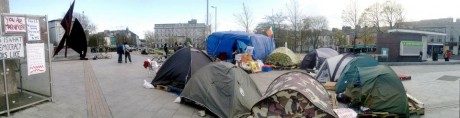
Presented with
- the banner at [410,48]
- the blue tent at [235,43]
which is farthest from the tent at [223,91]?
the banner at [410,48]

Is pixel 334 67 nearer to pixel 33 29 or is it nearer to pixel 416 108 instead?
pixel 416 108

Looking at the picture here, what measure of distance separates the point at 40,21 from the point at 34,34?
0.45m

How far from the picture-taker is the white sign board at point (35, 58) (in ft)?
21.0

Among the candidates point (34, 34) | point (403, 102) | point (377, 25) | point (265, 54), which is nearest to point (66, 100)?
point (34, 34)

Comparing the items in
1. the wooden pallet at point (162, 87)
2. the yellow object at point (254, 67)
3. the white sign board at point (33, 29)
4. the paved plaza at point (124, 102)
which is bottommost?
the paved plaza at point (124, 102)

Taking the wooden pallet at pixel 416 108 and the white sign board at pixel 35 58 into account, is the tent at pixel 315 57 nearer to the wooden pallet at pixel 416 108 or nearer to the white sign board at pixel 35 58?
the wooden pallet at pixel 416 108

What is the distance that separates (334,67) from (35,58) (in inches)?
384

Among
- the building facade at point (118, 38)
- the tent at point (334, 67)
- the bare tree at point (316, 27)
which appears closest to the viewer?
the tent at point (334, 67)

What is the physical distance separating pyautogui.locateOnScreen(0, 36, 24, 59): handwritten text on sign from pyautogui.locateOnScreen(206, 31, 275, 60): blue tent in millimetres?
11948

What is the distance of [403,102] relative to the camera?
5984mm

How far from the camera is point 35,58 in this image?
21.6 ft

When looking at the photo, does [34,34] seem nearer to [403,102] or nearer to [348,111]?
[348,111]

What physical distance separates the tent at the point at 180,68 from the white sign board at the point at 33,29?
3651 mm

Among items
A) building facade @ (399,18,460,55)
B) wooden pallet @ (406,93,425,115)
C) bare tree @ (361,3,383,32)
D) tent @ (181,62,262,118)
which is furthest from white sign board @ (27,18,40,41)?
building facade @ (399,18,460,55)
